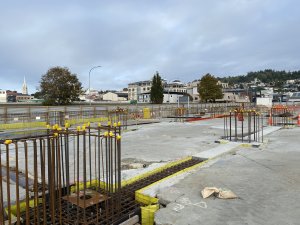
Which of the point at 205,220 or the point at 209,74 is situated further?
the point at 209,74

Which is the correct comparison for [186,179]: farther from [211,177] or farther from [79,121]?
[79,121]

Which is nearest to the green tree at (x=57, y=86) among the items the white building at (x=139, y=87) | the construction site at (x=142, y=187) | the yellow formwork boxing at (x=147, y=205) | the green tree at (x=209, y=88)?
the green tree at (x=209, y=88)

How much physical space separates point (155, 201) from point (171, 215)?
842 millimetres

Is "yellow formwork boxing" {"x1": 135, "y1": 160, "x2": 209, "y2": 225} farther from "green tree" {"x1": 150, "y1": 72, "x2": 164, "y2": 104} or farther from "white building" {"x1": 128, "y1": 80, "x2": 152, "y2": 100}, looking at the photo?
"white building" {"x1": 128, "y1": 80, "x2": 152, "y2": 100}

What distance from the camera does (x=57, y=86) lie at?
6612 centimetres

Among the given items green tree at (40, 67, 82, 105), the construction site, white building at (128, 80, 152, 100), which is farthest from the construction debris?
white building at (128, 80, 152, 100)

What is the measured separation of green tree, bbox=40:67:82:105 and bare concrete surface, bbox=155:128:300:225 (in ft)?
203

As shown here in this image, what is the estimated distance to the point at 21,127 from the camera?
74.1ft

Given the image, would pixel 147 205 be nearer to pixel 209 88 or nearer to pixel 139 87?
pixel 209 88

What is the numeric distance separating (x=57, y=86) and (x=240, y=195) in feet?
213

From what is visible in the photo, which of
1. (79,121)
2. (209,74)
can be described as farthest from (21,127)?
(209,74)

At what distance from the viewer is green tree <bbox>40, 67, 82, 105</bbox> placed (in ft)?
217

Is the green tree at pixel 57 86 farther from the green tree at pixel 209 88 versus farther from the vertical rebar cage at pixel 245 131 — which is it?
the vertical rebar cage at pixel 245 131

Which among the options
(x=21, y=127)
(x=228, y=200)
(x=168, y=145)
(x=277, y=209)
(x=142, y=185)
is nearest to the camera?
(x=277, y=209)
